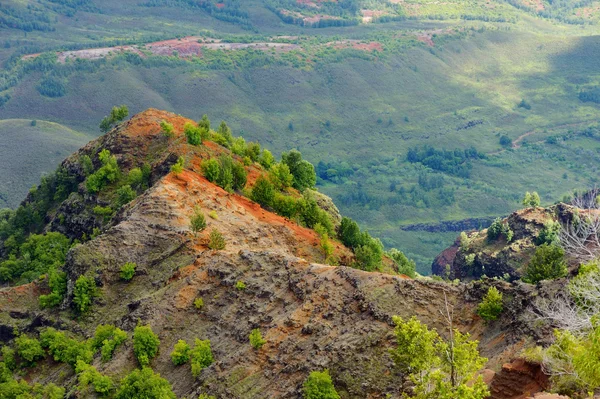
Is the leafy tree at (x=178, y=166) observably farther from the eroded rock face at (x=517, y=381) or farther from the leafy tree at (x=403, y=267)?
the eroded rock face at (x=517, y=381)

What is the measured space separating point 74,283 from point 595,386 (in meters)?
47.4

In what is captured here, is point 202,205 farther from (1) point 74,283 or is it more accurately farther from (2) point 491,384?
(2) point 491,384

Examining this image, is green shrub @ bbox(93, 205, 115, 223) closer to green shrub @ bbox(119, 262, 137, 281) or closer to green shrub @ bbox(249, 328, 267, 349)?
green shrub @ bbox(119, 262, 137, 281)

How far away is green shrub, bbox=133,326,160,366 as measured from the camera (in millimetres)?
59875

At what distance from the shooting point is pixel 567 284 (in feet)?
159

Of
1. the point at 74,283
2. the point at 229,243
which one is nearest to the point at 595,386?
the point at 229,243

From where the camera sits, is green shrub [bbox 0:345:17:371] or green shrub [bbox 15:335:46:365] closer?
green shrub [bbox 15:335:46:365]

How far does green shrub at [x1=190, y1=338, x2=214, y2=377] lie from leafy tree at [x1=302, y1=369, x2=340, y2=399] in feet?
31.1

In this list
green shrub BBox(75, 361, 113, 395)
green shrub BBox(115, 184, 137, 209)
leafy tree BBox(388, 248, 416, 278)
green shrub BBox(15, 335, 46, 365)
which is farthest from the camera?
leafy tree BBox(388, 248, 416, 278)

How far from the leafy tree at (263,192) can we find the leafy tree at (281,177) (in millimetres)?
5564

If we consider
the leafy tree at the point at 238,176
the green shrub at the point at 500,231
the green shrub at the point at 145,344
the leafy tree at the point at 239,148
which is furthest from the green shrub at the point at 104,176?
the green shrub at the point at 500,231

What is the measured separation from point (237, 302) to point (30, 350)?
19540mm

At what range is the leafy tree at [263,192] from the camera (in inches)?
3477

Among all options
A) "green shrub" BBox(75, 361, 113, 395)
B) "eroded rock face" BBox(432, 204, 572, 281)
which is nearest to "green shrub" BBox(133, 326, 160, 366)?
"green shrub" BBox(75, 361, 113, 395)
